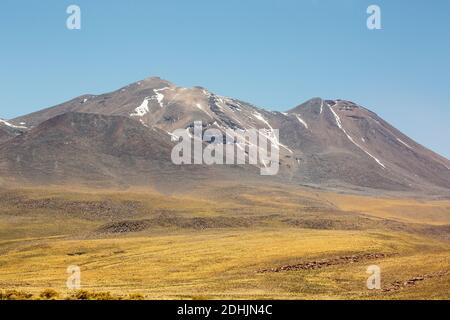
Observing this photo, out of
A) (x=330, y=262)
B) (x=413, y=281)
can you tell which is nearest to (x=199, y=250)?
(x=330, y=262)

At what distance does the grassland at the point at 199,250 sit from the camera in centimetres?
5194

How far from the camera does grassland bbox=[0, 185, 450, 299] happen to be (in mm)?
51938

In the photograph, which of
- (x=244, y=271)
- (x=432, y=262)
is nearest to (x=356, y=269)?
(x=432, y=262)

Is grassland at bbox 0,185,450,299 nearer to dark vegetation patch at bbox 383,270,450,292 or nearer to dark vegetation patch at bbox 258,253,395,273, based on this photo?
dark vegetation patch at bbox 383,270,450,292

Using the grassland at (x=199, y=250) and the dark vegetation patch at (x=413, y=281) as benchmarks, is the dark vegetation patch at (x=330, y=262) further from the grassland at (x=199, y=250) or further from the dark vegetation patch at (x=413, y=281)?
the dark vegetation patch at (x=413, y=281)

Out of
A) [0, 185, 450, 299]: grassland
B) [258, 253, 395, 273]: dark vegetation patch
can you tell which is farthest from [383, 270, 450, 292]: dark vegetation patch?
[258, 253, 395, 273]: dark vegetation patch

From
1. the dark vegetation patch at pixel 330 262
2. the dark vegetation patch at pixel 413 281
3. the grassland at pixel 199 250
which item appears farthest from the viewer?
the dark vegetation patch at pixel 330 262

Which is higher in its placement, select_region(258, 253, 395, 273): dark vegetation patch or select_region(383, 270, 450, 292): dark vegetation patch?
select_region(383, 270, 450, 292): dark vegetation patch

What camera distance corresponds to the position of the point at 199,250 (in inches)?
3642

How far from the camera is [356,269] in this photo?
63750 millimetres

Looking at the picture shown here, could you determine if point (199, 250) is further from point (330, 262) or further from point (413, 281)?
point (413, 281)

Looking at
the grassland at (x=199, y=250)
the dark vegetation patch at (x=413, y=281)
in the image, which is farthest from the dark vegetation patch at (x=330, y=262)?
the dark vegetation patch at (x=413, y=281)
